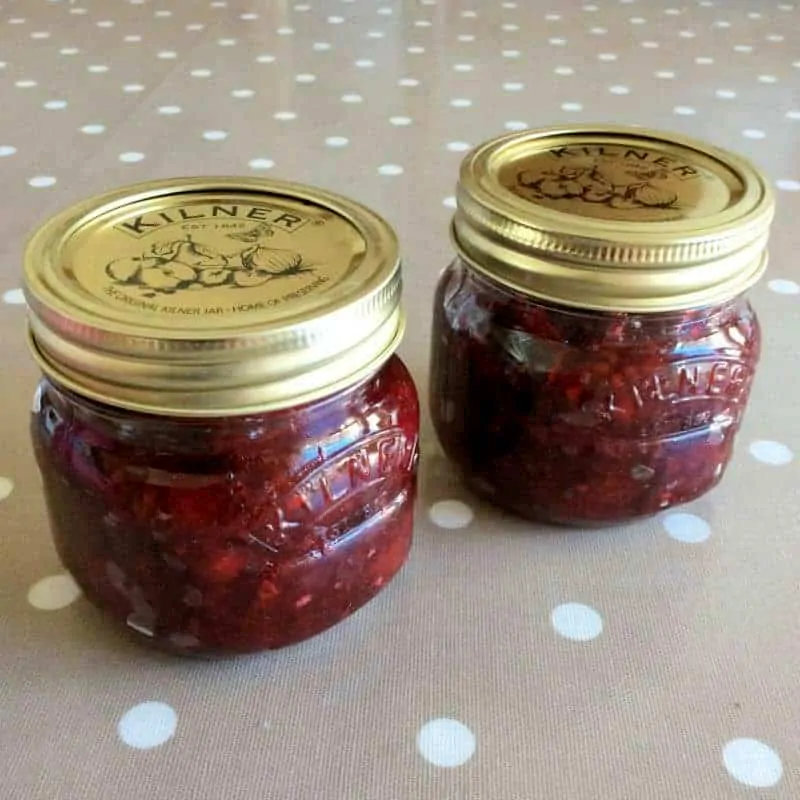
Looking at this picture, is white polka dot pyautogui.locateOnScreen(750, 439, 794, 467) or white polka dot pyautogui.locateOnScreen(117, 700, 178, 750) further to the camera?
white polka dot pyautogui.locateOnScreen(750, 439, 794, 467)

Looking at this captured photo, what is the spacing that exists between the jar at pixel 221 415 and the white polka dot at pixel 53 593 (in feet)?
0.16

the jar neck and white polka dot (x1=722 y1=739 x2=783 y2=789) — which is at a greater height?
the jar neck

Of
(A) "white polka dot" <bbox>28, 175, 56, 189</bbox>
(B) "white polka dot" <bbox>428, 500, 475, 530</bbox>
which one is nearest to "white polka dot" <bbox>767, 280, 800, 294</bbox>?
(B) "white polka dot" <bbox>428, 500, 475, 530</bbox>

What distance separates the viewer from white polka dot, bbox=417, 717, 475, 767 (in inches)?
17.6

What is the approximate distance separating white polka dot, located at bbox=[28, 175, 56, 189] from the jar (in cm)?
52

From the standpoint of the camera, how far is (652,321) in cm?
50

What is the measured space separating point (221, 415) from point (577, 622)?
226mm

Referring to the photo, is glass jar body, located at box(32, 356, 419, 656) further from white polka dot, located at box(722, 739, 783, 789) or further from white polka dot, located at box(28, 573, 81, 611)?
white polka dot, located at box(722, 739, 783, 789)

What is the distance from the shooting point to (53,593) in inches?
20.8

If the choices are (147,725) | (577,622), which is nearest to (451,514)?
(577,622)

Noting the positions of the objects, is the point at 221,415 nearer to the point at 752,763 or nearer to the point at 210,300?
the point at 210,300

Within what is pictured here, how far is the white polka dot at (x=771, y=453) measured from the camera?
64 cm

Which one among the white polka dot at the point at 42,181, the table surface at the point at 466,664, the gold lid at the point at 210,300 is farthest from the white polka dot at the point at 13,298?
the gold lid at the point at 210,300

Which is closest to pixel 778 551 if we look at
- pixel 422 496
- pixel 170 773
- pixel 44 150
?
pixel 422 496
